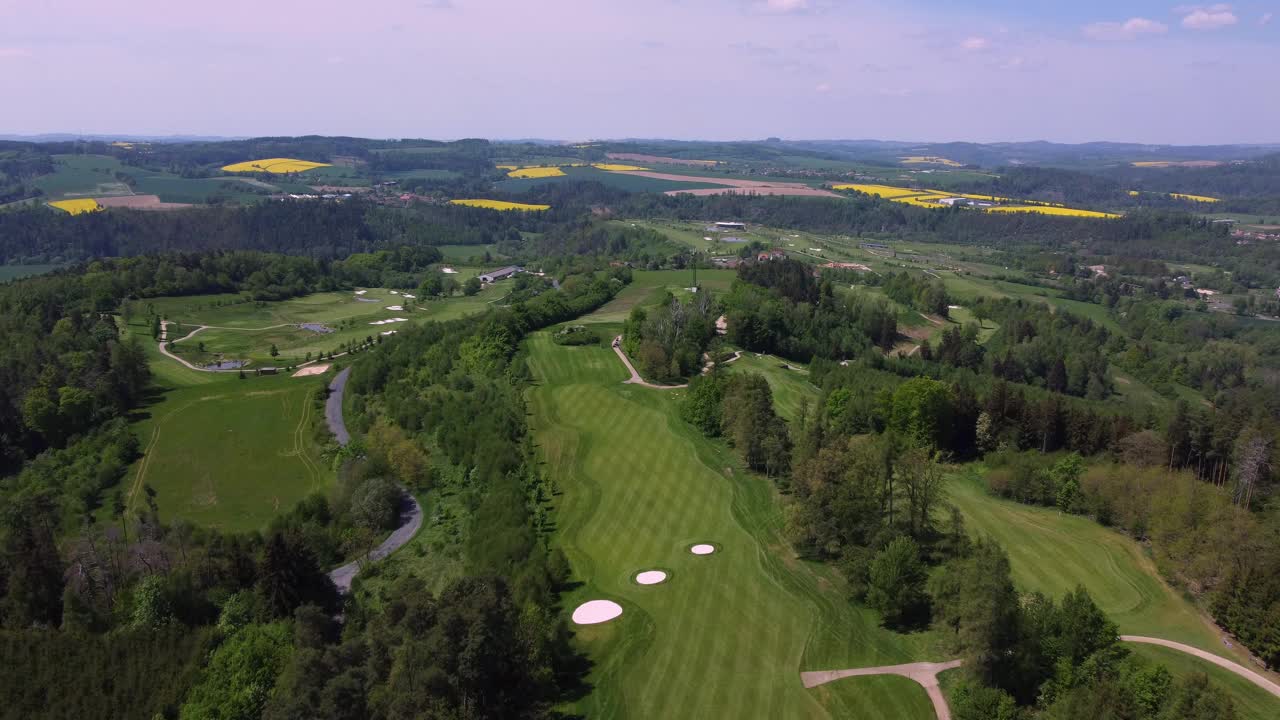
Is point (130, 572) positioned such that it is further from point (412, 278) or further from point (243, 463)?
point (412, 278)

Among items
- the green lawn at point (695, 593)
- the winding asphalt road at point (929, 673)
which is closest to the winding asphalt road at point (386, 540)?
the green lawn at point (695, 593)

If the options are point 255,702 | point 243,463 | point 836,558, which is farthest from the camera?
point 243,463

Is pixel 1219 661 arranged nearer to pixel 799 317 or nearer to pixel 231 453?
pixel 799 317

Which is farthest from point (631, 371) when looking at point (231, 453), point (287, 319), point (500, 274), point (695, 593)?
point (500, 274)

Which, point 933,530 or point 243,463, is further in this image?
point 243,463

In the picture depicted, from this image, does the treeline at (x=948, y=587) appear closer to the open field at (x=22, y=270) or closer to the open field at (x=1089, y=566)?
the open field at (x=1089, y=566)

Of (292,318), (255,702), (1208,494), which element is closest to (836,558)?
(1208,494)
